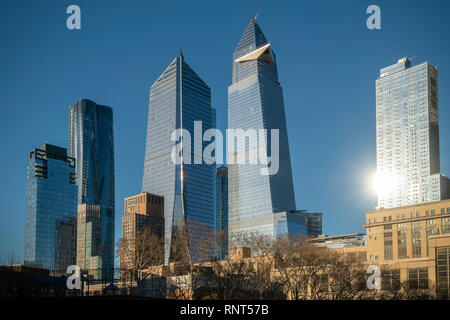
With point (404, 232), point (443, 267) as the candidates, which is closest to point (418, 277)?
point (443, 267)

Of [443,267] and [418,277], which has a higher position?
[443,267]

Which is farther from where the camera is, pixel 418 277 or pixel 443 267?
pixel 418 277

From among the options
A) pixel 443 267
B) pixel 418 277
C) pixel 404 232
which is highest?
pixel 404 232

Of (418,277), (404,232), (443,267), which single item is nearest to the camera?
(443,267)

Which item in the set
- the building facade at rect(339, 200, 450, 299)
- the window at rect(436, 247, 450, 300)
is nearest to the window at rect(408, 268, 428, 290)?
the building facade at rect(339, 200, 450, 299)

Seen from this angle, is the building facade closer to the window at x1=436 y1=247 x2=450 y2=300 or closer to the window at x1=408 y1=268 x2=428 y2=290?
the window at x1=408 y1=268 x2=428 y2=290

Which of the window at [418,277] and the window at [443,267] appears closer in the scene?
the window at [443,267]

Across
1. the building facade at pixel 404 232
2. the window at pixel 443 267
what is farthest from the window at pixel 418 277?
the window at pixel 443 267

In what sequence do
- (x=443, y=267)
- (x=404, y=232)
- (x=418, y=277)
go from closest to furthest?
1. (x=443, y=267)
2. (x=418, y=277)
3. (x=404, y=232)

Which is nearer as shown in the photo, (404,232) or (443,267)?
(443,267)

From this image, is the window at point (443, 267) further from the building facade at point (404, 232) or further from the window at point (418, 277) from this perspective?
the building facade at point (404, 232)

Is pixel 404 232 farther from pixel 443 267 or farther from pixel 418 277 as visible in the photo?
pixel 443 267
